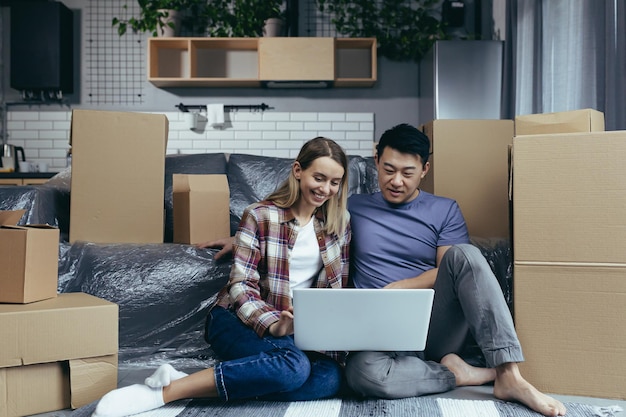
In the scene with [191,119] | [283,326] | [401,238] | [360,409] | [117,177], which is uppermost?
[191,119]

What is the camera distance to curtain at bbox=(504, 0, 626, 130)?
8.32ft

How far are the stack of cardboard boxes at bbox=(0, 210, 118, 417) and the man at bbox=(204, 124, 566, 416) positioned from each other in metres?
0.72

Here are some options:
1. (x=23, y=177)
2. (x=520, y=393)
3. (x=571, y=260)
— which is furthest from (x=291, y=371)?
(x=23, y=177)

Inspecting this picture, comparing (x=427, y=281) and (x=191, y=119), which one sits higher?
(x=191, y=119)

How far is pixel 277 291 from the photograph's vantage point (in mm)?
1878

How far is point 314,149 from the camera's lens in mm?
1907

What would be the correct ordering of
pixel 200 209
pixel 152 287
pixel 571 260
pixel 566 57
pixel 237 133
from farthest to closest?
pixel 237 133
pixel 566 57
pixel 200 209
pixel 152 287
pixel 571 260

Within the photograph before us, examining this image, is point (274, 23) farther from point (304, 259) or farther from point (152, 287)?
point (304, 259)

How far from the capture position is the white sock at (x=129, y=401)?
1.56 m

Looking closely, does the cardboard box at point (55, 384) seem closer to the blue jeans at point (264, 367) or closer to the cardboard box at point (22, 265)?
the cardboard box at point (22, 265)

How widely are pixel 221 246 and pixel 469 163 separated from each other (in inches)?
40.4

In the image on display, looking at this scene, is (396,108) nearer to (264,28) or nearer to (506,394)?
(264,28)

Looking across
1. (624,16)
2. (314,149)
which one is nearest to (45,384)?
(314,149)

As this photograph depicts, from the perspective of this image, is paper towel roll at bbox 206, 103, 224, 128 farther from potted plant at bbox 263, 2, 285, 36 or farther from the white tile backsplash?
potted plant at bbox 263, 2, 285, 36
